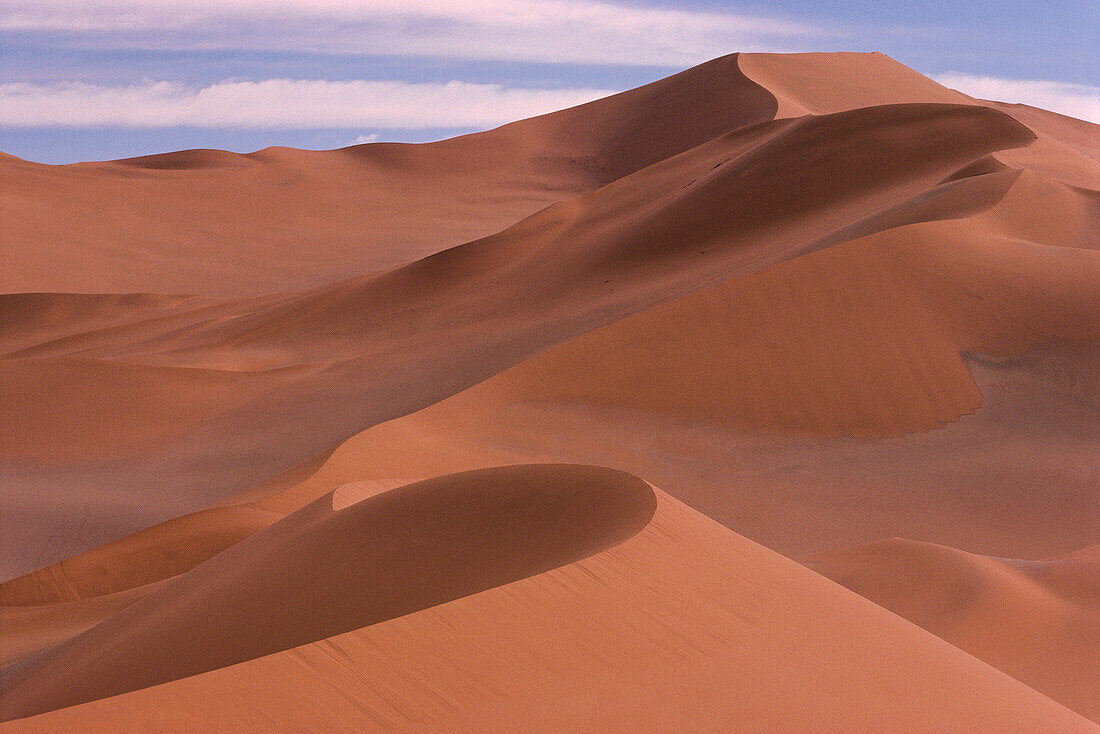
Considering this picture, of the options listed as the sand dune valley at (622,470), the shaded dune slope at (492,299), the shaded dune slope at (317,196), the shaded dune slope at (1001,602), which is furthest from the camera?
the shaded dune slope at (317,196)

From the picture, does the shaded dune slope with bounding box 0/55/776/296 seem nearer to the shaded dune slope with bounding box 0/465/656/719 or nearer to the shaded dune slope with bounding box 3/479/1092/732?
the shaded dune slope with bounding box 0/465/656/719

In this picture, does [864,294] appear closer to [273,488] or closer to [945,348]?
[945,348]

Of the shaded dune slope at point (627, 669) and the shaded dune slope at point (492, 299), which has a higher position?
the shaded dune slope at point (627, 669)

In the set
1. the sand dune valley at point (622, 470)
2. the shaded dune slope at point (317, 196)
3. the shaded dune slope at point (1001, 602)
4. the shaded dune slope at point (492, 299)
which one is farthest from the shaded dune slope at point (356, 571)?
the shaded dune slope at point (317, 196)

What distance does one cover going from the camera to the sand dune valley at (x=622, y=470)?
3072 millimetres

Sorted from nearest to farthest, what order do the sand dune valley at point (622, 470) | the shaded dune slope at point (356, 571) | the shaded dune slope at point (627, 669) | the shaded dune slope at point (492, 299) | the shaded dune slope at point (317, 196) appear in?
the shaded dune slope at point (627, 669)
the sand dune valley at point (622, 470)
the shaded dune slope at point (356, 571)
the shaded dune slope at point (492, 299)
the shaded dune slope at point (317, 196)

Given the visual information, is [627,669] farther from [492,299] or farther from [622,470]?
[492,299]

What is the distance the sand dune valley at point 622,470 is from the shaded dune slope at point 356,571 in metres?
0.02

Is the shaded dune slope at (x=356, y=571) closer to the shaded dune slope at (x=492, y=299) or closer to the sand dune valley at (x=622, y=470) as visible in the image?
the sand dune valley at (x=622, y=470)

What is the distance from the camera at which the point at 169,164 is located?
43875 millimetres

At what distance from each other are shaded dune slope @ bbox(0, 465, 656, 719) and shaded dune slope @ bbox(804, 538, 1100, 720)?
6.45 ft

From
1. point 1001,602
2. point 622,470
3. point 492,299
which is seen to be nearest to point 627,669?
point 622,470

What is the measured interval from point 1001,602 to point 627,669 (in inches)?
121

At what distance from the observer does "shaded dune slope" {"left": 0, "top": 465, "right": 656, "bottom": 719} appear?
377cm
